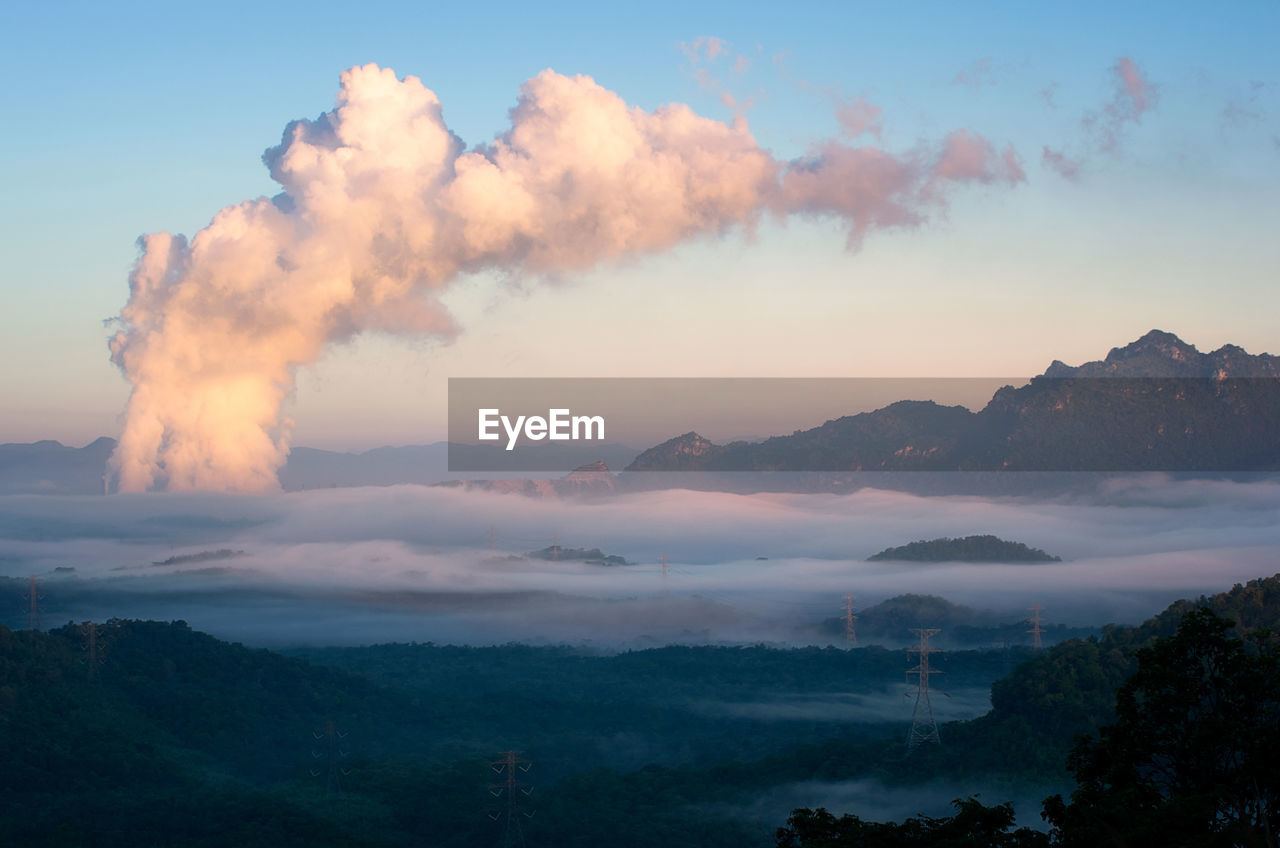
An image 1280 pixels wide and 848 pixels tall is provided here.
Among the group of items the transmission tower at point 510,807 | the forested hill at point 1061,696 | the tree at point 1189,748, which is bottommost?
the transmission tower at point 510,807

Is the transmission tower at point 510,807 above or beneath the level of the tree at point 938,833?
beneath

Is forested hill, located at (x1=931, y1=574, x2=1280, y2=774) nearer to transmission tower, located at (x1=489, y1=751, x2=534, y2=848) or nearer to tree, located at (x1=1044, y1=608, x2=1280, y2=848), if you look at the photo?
transmission tower, located at (x1=489, y1=751, x2=534, y2=848)

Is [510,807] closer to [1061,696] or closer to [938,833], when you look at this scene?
[1061,696]

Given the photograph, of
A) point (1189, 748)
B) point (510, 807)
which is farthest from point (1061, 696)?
point (1189, 748)

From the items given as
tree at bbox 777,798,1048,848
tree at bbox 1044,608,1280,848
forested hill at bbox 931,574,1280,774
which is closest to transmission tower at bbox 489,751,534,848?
forested hill at bbox 931,574,1280,774

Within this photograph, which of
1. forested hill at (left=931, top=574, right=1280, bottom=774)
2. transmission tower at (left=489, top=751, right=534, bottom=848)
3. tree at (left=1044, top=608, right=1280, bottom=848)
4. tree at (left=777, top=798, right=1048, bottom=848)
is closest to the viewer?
tree at (left=1044, top=608, right=1280, bottom=848)

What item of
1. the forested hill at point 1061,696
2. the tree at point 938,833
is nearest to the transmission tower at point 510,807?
the forested hill at point 1061,696

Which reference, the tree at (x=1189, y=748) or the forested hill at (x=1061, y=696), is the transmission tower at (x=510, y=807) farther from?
the tree at (x=1189, y=748)

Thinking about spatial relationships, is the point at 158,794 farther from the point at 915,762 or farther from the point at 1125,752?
the point at 1125,752
